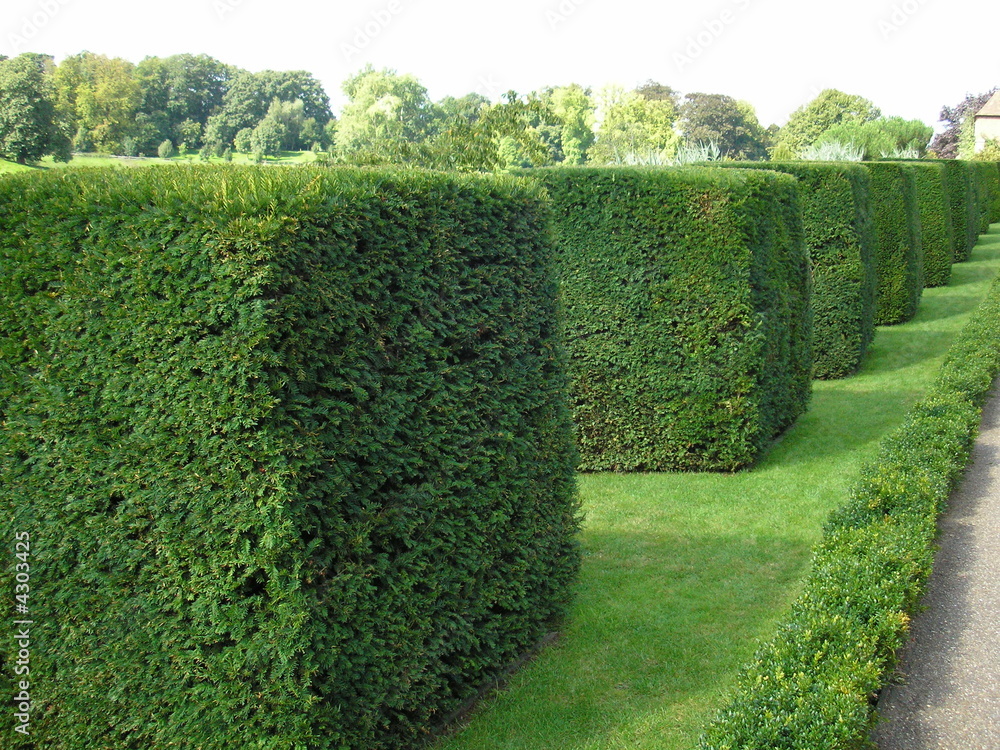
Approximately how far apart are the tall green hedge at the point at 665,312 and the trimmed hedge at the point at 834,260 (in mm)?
5405

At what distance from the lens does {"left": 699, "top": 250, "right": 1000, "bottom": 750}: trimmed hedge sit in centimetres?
398

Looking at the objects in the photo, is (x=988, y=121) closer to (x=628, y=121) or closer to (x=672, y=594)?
(x=628, y=121)

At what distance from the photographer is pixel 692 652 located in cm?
540

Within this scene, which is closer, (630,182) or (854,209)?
(630,182)

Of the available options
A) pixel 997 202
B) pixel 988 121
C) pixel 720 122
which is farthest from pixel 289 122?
pixel 720 122

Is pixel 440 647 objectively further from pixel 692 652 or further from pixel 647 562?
pixel 647 562

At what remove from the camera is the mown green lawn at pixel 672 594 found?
462cm

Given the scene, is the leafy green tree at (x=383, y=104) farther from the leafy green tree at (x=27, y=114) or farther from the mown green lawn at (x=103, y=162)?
the mown green lawn at (x=103, y=162)

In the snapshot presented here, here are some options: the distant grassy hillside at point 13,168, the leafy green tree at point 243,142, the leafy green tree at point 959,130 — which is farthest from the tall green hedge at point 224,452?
the leafy green tree at point 959,130

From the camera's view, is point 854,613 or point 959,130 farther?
point 959,130

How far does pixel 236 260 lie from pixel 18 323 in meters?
1.26

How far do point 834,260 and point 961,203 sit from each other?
55.8ft

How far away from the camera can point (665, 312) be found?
9.46 meters

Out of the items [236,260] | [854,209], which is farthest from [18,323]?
[854,209]
